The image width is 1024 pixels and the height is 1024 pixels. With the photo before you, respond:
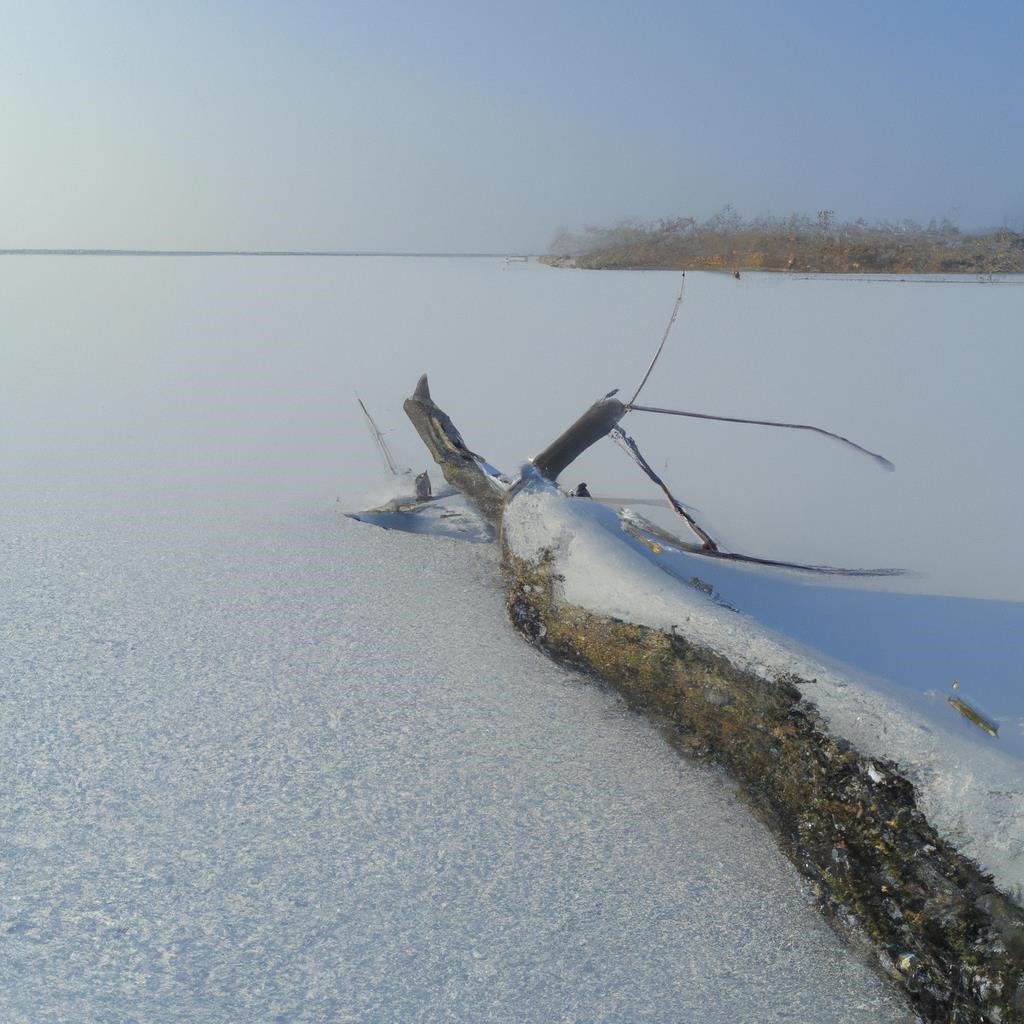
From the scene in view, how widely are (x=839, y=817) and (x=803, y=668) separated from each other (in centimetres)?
19

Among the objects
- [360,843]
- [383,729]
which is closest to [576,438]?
[383,729]

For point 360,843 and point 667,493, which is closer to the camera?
point 360,843

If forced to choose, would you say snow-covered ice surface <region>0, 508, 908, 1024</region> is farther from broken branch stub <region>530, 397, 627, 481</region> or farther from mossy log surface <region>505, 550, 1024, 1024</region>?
broken branch stub <region>530, 397, 627, 481</region>

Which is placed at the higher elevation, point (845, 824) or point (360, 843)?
point (845, 824)

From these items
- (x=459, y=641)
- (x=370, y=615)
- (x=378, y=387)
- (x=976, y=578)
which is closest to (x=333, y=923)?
(x=459, y=641)

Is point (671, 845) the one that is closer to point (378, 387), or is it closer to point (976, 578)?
point (976, 578)

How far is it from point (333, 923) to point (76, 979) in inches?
9.6

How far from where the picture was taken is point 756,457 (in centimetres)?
292

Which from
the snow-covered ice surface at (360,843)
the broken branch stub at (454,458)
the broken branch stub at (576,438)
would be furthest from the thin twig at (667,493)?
the snow-covered ice surface at (360,843)

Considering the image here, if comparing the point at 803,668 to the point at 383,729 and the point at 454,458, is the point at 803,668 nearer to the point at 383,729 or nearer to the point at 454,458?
the point at 383,729

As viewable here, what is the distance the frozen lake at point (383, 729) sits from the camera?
2.78ft

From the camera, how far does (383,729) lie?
1.27 metres

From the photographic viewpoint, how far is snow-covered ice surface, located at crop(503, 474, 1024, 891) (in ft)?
2.68

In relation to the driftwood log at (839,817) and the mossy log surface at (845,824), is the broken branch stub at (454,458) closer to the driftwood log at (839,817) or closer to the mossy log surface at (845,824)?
the driftwood log at (839,817)
